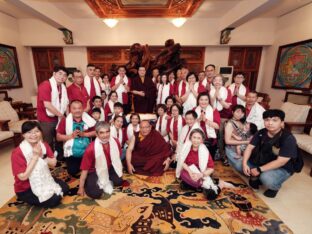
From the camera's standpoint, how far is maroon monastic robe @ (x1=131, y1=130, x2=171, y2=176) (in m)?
2.52

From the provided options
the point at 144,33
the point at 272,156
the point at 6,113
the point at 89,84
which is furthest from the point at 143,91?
the point at 6,113

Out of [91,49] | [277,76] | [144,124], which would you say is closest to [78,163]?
[144,124]

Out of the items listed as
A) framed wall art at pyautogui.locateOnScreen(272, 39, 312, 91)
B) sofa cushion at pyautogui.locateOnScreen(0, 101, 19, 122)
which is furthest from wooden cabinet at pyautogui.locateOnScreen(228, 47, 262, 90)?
sofa cushion at pyautogui.locateOnScreen(0, 101, 19, 122)

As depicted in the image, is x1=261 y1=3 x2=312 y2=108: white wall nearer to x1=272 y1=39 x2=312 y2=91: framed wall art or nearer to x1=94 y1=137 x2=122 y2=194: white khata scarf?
x1=272 y1=39 x2=312 y2=91: framed wall art

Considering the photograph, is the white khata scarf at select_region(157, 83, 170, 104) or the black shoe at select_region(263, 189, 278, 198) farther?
the white khata scarf at select_region(157, 83, 170, 104)

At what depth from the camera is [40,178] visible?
171 cm

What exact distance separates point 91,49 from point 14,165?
16.6ft

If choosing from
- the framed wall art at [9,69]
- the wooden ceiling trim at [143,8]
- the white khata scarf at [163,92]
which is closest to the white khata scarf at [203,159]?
the white khata scarf at [163,92]

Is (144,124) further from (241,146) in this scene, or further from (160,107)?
(241,146)

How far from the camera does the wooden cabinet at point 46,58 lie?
572 cm

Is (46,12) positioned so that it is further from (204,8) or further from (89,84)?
(204,8)

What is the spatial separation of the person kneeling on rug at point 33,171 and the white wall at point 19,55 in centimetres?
462

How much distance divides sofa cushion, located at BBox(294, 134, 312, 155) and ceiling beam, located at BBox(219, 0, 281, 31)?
252 cm

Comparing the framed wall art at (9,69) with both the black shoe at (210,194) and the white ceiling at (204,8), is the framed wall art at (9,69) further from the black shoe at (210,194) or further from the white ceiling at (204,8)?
the black shoe at (210,194)
